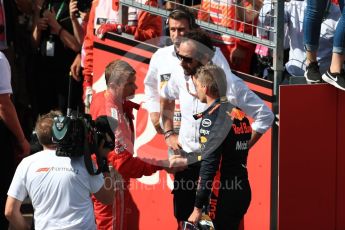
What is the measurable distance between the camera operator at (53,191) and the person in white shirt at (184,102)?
1.28m

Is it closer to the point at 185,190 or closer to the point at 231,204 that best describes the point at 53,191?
the point at 231,204

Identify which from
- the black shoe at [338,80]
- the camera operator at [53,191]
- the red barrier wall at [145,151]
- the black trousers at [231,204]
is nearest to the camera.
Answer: the camera operator at [53,191]

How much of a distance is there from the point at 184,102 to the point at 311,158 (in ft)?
4.32

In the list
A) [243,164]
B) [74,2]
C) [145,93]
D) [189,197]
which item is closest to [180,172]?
[189,197]

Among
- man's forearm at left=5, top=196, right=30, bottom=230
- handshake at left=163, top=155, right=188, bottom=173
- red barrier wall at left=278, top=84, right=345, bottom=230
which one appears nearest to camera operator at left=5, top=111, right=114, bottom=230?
man's forearm at left=5, top=196, right=30, bottom=230

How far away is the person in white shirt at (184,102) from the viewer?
781 centimetres

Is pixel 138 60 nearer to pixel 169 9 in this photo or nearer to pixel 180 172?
pixel 169 9

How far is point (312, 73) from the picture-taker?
8438mm

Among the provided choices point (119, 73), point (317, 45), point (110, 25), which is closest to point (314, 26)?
point (317, 45)

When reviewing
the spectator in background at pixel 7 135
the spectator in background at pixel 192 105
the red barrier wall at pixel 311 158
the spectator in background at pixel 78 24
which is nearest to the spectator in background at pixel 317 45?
the red barrier wall at pixel 311 158

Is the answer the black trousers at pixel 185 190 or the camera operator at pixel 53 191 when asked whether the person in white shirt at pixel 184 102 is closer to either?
the black trousers at pixel 185 190

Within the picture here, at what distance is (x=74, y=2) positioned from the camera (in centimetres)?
1049

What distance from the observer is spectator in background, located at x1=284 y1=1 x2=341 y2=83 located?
8836mm

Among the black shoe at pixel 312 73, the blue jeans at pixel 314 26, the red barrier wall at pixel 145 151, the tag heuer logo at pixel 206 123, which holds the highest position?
the blue jeans at pixel 314 26
